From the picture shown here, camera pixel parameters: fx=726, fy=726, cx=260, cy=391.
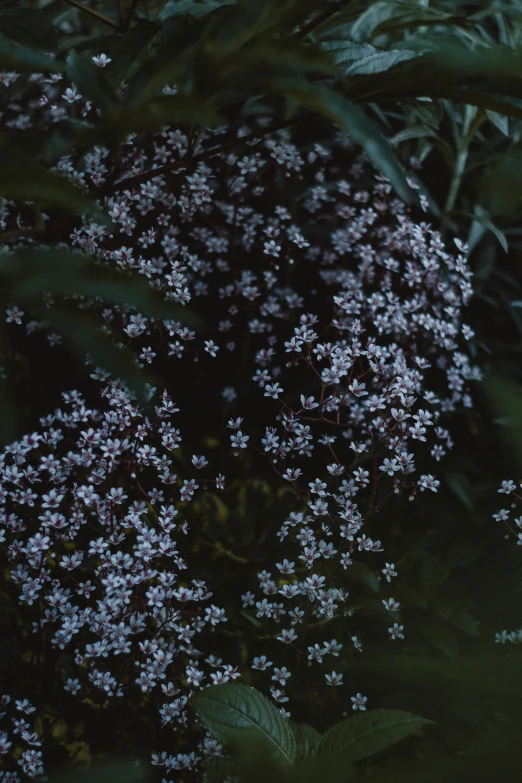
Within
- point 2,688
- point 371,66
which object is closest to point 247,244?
point 371,66

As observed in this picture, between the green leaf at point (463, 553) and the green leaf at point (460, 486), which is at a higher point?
the green leaf at point (460, 486)

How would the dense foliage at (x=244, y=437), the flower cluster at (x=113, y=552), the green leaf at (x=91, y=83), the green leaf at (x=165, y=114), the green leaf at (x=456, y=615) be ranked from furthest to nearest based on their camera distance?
1. the green leaf at (x=456, y=615)
2. the flower cluster at (x=113, y=552)
3. the dense foliage at (x=244, y=437)
4. the green leaf at (x=91, y=83)
5. the green leaf at (x=165, y=114)

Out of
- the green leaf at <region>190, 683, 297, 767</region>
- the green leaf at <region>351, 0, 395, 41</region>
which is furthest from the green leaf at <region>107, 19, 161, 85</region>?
the green leaf at <region>190, 683, 297, 767</region>

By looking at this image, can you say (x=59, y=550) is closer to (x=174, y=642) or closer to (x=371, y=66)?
(x=174, y=642)

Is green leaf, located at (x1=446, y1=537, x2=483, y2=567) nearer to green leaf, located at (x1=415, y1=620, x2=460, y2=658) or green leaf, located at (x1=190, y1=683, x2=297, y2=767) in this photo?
green leaf, located at (x1=415, y1=620, x2=460, y2=658)

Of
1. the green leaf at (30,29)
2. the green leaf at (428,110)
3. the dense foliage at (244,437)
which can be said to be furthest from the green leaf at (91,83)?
the green leaf at (428,110)

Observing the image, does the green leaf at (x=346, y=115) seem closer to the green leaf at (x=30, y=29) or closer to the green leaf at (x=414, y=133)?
the green leaf at (x=30, y=29)

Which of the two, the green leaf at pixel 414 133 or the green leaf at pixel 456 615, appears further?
A: the green leaf at pixel 414 133
